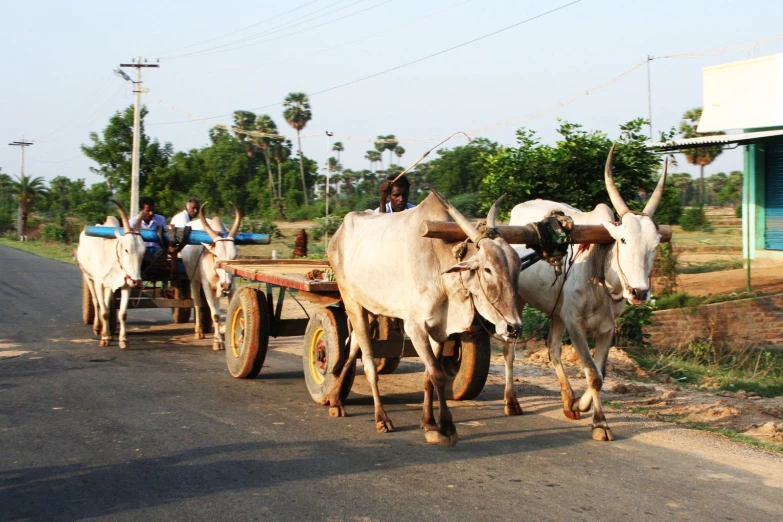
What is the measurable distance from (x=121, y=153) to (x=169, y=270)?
23040 mm

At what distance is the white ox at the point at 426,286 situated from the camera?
5.95 m

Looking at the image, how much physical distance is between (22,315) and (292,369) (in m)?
7.22

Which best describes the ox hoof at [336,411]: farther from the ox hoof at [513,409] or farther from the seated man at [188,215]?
the seated man at [188,215]

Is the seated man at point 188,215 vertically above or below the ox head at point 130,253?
above

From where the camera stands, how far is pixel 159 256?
40.3ft

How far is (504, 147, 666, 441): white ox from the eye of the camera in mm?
6406

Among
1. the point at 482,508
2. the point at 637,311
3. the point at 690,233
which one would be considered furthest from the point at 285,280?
the point at 690,233

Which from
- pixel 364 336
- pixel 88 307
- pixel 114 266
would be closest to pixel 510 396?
pixel 364 336

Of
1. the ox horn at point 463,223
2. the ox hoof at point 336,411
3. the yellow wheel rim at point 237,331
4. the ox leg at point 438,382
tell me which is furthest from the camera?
the yellow wheel rim at point 237,331

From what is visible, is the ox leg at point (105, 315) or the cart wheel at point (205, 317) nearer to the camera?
the ox leg at point (105, 315)

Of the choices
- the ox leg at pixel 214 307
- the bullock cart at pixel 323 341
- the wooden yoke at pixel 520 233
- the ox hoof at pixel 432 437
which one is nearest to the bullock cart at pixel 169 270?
the ox leg at pixel 214 307

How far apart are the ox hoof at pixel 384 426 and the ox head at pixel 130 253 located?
5.58 m

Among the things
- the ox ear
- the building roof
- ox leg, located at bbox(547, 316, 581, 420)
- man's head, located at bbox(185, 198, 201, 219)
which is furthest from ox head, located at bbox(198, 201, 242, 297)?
the building roof

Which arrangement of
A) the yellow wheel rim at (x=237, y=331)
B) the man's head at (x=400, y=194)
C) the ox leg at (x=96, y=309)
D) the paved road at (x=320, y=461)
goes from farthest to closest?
the ox leg at (x=96, y=309)
the yellow wheel rim at (x=237, y=331)
the man's head at (x=400, y=194)
the paved road at (x=320, y=461)
